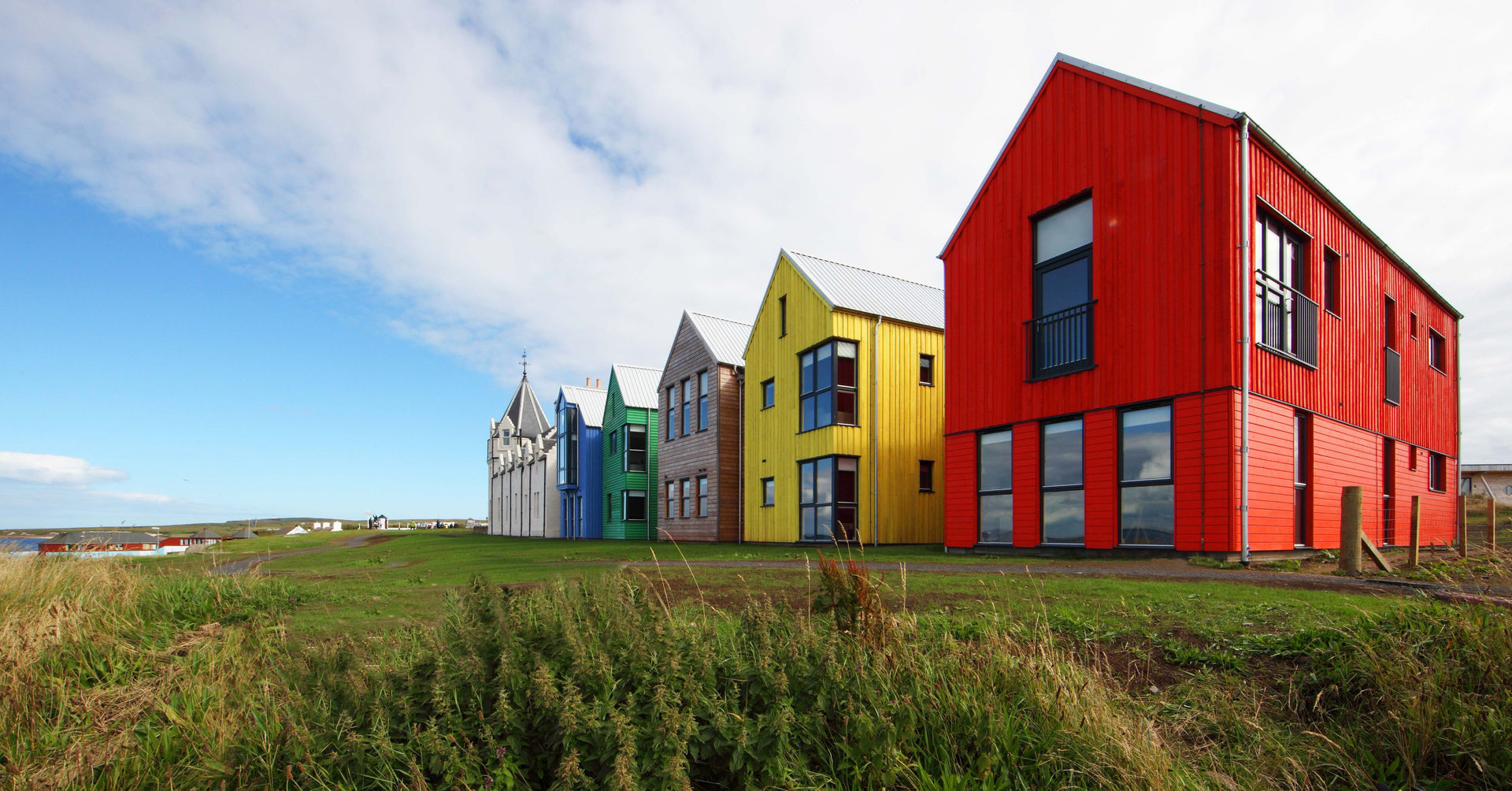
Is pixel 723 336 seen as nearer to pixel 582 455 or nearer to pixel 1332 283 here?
pixel 582 455

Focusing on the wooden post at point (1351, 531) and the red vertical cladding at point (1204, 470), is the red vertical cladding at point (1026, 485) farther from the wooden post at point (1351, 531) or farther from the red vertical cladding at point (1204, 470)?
the wooden post at point (1351, 531)

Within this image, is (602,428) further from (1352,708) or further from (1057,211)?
(1352,708)

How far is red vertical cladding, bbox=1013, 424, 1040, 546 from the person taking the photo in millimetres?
13898

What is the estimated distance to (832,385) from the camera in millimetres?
19766

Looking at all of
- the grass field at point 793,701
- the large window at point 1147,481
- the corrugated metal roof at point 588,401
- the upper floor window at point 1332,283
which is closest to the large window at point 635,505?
Result: the corrugated metal roof at point 588,401

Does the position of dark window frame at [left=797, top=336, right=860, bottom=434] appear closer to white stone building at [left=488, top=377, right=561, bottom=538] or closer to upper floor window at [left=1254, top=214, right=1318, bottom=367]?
upper floor window at [left=1254, top=214, right=1318, bottom=367]

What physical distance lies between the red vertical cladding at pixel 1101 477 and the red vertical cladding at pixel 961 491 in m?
2.68

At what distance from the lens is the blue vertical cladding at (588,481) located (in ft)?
121

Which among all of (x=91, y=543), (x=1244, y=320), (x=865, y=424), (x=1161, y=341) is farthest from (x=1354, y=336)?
(x=91, y=543)

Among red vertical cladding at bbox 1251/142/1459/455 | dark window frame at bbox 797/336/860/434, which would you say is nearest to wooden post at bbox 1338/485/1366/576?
red vertical cladding at bbox 1251/142/1459/455

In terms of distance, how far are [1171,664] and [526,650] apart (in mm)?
3826

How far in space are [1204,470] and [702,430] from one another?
58.5 feet

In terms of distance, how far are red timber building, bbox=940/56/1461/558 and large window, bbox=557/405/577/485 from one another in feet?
82.6

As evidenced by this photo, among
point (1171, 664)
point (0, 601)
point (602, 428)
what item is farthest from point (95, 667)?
point (602, 428)
